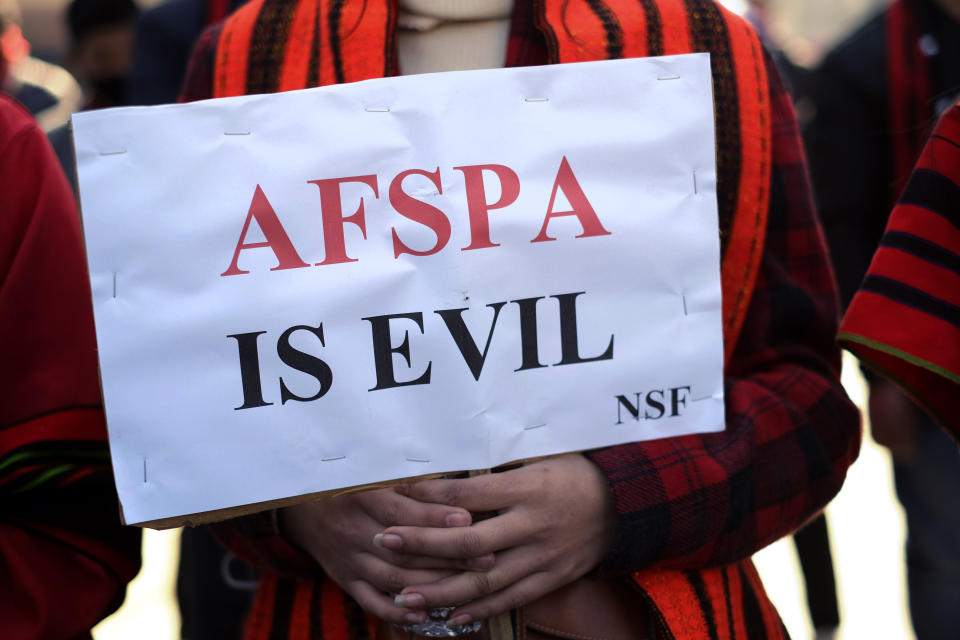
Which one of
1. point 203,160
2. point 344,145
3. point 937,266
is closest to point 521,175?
point 344,145

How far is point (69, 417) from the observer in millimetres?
1277

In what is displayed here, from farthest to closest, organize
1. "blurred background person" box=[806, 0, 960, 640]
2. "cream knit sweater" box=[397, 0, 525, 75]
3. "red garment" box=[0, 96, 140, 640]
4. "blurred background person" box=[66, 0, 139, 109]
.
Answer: "blurred background person" box=[66, 0, 139, 109] < "blurred background person" box=[806, 0, 960, 640] < "cream knit sweater" box=[397, 0, 525, 75] < "red garment" box=[0, 96, 140, 640]

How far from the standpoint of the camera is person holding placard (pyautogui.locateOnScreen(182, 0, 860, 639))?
117 centimetres

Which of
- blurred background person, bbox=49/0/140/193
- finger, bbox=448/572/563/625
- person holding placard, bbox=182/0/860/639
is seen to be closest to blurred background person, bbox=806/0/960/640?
person holding placard, bbox=182/0/860/639

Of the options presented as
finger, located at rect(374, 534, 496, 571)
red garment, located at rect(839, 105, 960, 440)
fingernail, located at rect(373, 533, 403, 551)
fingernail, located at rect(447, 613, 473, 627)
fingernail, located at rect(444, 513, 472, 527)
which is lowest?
fingernail, located at rect(447, 613, 473, 627)

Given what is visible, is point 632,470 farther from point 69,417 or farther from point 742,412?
point 69,417

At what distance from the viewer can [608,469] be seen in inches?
47.9

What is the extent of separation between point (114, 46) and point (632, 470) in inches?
→ 121

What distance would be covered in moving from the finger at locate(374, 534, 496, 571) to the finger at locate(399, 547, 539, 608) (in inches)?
0.4

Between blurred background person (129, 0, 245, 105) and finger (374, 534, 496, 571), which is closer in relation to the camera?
finger (374, 534, 496, 571)

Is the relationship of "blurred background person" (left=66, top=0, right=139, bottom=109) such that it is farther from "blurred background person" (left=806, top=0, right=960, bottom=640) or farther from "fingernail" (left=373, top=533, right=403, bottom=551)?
"fingernail" (left=373, top=533, right=403, bottom=551)

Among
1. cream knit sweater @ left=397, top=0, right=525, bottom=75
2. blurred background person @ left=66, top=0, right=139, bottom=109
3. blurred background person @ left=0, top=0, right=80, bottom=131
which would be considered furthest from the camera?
blurred background person @ left=66, top=0, right=139, bottom=109

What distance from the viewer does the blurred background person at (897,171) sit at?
7.66 feet

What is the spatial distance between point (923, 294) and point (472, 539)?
Answer: 561 mm
